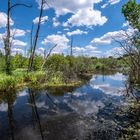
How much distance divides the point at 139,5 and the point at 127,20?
58.2 inches

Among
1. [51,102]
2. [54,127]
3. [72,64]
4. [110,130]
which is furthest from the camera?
[72,64]

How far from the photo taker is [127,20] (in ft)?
56.6

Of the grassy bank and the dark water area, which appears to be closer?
the dark water area

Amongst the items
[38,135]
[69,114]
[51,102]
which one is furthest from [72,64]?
[38,135]

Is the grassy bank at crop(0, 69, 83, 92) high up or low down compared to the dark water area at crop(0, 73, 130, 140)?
up

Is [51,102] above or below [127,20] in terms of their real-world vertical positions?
below

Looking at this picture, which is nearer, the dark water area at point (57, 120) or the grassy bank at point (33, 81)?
the dark water area at point (57, 120)

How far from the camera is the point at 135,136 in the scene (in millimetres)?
9469

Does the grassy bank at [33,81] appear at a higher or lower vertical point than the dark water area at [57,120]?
higher

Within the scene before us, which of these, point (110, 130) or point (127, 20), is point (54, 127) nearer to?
point (110, 130)

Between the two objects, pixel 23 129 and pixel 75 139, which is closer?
pixel 75 139

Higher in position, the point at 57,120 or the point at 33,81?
the point at 33,81

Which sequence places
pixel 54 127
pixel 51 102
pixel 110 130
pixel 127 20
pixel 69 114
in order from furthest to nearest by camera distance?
1. pixel 51 102
2. pixel 127 20
3. pixel 69 114
4. pixel 54 127
5. pixel 110 130

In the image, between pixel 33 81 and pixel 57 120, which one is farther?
pixel 33 81
